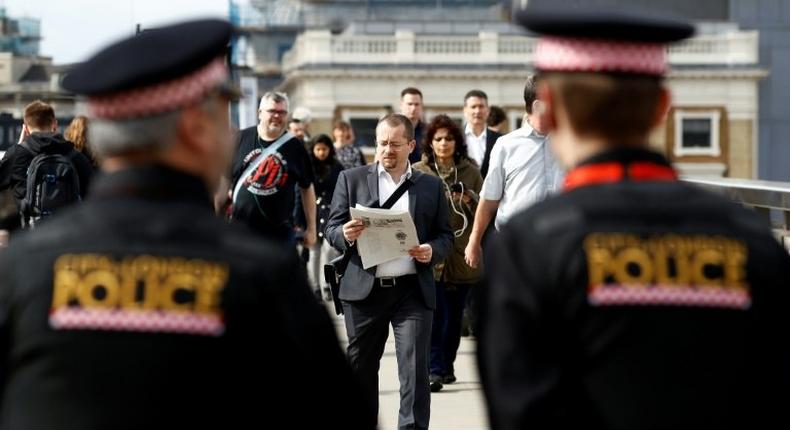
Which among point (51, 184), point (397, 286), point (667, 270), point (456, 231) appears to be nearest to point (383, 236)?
point (397, 286)

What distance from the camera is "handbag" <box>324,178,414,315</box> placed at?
31.1 feet

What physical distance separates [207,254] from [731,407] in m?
1.05

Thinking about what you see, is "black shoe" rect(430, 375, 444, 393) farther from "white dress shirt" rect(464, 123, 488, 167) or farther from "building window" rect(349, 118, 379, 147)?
"building window" rect(349, 118, 379, 147)

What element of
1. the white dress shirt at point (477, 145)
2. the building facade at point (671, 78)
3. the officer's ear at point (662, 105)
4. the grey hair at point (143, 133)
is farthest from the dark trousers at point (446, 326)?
the building facade at point (671, 78)

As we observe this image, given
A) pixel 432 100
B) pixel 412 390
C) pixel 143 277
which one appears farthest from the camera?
pixel 432 100

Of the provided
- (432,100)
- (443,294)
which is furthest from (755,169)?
(443,294)

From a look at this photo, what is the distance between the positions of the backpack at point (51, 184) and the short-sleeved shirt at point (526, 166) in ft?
12.5

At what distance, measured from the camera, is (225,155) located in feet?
12.2

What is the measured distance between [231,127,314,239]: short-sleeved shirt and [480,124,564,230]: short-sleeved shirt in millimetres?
1729

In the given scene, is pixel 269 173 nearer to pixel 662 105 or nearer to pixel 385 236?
pixel 385 236

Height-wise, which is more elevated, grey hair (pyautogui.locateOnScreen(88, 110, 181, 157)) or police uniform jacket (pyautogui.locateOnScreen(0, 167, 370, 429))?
grey hair (pyautogui.locateOnScreen(88, 110, 181, 157))

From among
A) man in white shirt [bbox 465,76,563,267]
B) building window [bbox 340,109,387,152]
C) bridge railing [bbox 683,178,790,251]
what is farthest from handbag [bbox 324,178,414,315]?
building window [bbox 340,109,387,152]

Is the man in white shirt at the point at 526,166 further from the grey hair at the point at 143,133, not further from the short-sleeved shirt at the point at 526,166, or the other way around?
the grey hair at the point at 143,133

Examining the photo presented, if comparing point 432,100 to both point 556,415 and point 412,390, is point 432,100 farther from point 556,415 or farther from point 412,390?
point 556,415
